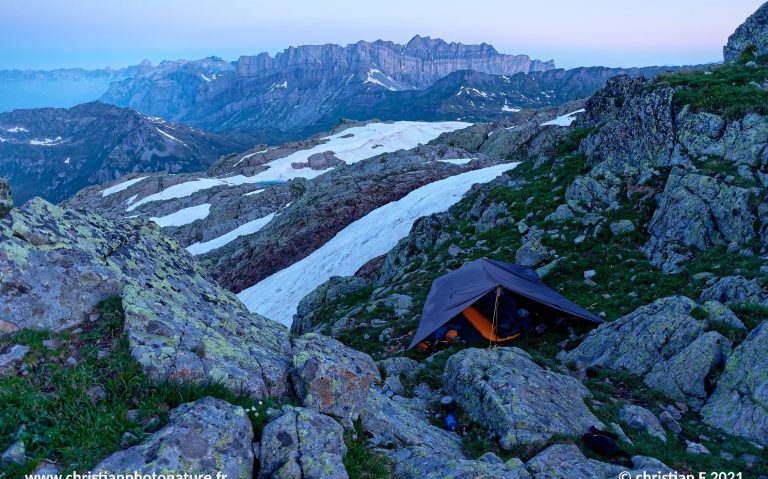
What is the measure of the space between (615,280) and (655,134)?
443 inches

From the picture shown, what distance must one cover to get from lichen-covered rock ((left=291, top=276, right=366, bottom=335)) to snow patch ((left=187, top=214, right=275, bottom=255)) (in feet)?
112

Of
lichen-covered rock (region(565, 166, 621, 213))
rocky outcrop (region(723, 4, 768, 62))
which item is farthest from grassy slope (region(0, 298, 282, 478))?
rocky outcrop (region(723, 4, 768, 62))

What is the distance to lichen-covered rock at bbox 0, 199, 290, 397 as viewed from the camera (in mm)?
7234

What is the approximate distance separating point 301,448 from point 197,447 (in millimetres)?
1456

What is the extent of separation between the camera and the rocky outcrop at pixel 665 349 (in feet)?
38.4

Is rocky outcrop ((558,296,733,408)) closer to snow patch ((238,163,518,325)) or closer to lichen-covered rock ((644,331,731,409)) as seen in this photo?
lichen-covered rock ((644,331,731,409))

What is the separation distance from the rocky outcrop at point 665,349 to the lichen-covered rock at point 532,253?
7.03 m

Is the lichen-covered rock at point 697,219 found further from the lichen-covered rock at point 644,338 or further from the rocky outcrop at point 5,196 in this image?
the rocky outcrop at point 5,196

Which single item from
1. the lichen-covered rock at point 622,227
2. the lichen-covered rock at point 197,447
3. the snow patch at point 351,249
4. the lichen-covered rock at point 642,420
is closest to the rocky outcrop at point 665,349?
the lichen-covered rock at point 642,420

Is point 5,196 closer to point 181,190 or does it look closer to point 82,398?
point 82,398

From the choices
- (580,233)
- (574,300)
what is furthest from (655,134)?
(574,300)

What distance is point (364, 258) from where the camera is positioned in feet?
118

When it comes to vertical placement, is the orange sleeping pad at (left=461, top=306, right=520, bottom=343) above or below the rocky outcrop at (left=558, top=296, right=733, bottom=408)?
below

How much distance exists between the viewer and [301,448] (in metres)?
6.40
